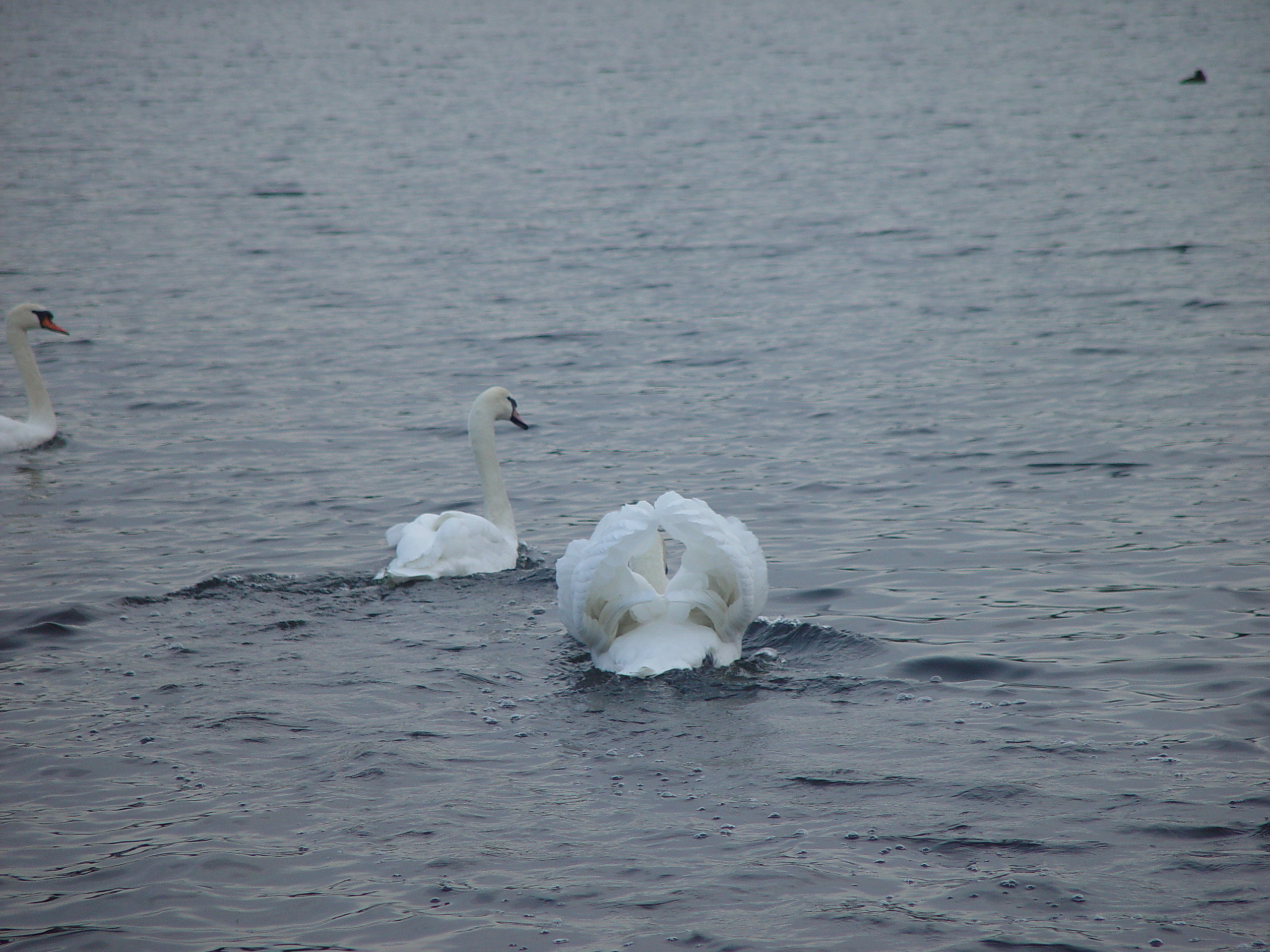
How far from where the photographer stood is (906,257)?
17.8 m

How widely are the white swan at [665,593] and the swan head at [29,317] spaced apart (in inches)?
321

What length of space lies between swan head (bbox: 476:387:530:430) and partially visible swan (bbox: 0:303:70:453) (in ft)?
14.1

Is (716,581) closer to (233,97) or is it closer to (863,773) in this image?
(863,773)

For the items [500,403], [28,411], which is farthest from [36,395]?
[500,403]

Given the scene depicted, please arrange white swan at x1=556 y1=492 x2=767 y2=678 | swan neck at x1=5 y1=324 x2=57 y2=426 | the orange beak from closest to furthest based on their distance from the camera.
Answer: white swan at x1=556 y1=492 x2=767 y2=678 < swan neck at x1=5 y1=324 x2=57 y2=426 < the orange beak

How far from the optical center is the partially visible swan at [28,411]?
11352mm

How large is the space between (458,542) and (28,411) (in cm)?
619

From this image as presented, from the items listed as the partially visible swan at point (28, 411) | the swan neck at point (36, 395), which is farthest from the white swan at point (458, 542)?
the swan neck at point (36, 395)

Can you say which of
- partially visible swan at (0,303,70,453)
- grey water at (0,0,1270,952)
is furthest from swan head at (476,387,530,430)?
partially visible swan at (0,303,70,453)

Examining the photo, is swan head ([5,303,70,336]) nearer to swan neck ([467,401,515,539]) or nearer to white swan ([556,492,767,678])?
swan neck ([467,401,515,539])

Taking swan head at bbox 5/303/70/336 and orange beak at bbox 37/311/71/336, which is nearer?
swan head at bbox 5/303/70/336

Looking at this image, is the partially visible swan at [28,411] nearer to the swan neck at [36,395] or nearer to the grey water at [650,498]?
the swan neck at [36,395]

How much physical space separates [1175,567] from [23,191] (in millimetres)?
21634

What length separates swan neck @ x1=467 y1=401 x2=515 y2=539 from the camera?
905 cm
